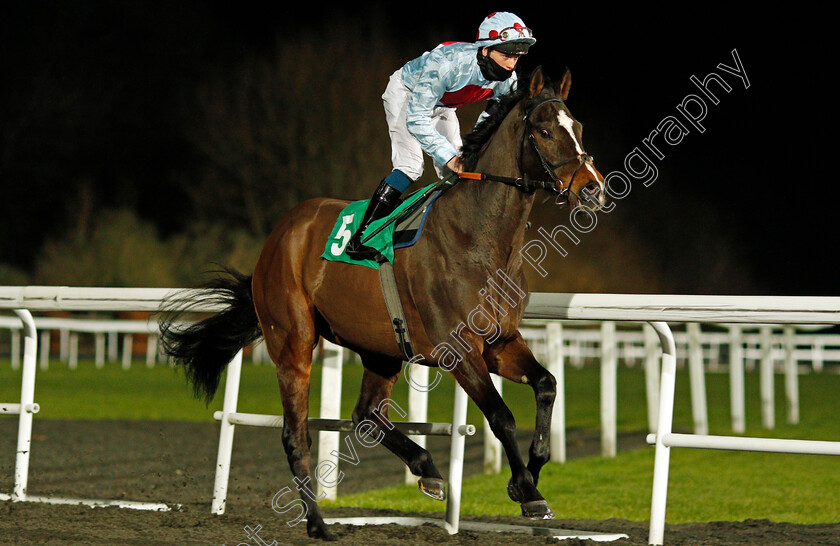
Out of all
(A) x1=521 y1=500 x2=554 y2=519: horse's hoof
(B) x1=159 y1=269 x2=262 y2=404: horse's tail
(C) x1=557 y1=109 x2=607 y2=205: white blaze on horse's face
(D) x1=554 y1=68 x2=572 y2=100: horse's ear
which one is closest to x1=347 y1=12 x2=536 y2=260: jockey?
(D) x1=554 y1=68 x2=572 y2=100: horse's ear

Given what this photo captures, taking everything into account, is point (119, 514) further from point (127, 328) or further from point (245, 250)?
point (245, 250)

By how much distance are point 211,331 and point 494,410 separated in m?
1.77

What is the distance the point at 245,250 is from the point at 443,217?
72.0ft

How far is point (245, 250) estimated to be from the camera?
991 inches

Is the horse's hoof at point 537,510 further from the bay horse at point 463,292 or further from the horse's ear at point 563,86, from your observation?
the horse's ear at point 563,86

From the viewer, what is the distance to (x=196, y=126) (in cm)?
2867

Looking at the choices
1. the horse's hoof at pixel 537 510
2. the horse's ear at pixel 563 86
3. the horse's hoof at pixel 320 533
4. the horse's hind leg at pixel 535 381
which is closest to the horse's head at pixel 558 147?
the horse's ear at pixel 563 86

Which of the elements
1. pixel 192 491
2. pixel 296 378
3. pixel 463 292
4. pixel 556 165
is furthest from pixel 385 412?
pixel 192 491

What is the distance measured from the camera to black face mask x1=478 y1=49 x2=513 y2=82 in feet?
12.4

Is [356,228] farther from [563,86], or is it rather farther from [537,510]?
[537,510]

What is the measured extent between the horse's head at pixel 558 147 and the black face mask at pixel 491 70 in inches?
10.0

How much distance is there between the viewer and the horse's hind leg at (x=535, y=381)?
3.44 metres

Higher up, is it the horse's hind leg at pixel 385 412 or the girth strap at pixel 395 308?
the girth strap at pixel 395 308

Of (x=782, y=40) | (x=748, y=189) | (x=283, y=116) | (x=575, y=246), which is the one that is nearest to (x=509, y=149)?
(x=782, y=40)
